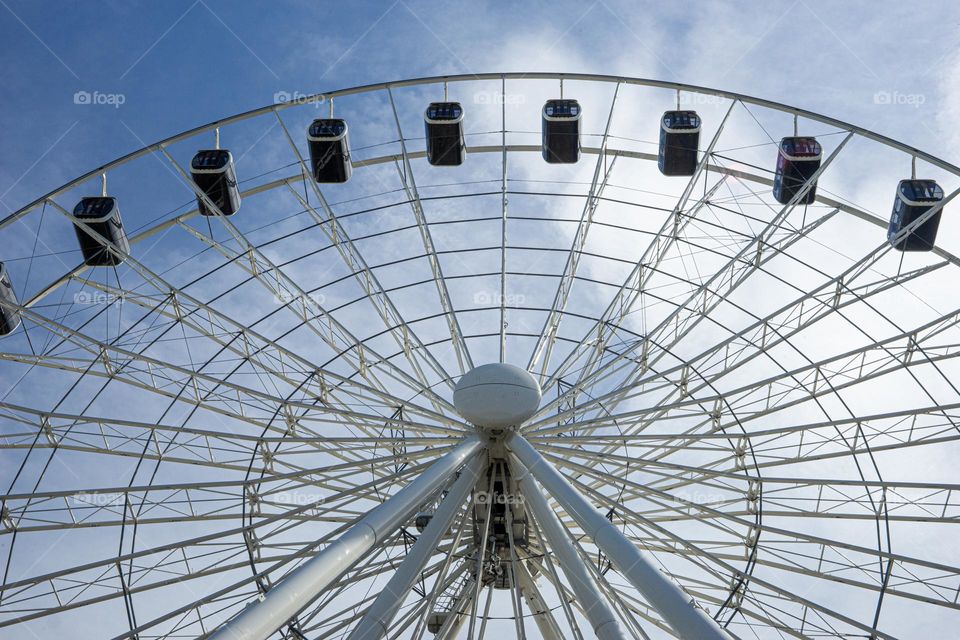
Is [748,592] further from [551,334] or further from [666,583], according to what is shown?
[666,583]

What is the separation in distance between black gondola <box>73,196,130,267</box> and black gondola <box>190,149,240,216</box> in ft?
9.19

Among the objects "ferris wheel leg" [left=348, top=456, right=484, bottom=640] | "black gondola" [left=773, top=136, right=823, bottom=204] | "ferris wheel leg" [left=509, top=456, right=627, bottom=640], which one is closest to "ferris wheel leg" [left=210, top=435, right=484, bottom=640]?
"ferris wheel leg" [left=348, top=456, right=484, bottom=640]

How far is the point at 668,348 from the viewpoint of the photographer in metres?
27.8

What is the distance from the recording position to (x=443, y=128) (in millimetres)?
→ 29328

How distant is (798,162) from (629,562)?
17.9m

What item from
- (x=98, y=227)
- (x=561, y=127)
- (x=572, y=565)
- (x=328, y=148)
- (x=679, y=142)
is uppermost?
(x=561, y=127)

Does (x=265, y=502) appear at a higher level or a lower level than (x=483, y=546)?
higher

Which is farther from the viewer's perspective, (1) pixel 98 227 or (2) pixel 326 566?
(1) pixel 98 227

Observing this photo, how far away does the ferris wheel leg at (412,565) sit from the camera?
1670 centimetres

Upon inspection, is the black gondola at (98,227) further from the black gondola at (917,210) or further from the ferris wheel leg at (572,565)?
the black gondola at (917,210)

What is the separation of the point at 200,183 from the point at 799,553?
936 inches

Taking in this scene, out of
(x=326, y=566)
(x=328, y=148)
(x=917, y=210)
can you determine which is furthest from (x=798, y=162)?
(x=326, y=566)

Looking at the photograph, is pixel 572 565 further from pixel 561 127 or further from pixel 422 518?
pixel 561 127

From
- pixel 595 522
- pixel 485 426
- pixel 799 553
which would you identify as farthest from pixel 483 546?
pixel 799 553
